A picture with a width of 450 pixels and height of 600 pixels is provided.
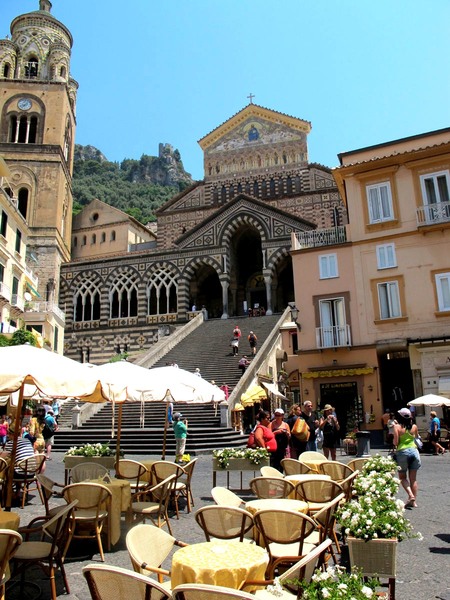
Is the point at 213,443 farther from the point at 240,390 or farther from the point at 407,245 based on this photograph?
the point at 407,245

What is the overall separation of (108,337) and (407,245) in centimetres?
2258

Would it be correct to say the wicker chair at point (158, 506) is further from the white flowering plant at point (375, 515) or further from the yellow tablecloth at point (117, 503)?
the white flowering plant at point (375, 515)

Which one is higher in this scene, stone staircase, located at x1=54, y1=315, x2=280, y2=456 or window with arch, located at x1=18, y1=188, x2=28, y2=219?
window with arch, located at x1=18, y1=188, x2=28, y2=219

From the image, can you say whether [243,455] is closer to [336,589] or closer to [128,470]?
[128,470]

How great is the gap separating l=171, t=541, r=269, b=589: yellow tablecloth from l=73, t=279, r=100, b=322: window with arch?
34101mm

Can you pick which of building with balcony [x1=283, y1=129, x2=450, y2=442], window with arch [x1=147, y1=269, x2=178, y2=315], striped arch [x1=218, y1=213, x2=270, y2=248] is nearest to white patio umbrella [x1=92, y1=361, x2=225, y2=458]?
building with balcony [x1=283, y1=129, x2=450, y2=442]

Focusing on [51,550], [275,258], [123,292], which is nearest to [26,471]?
[51,550]

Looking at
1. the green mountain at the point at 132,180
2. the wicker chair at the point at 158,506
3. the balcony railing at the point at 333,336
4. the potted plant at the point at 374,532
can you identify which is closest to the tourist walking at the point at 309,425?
the wicker chair at the point at 158,506

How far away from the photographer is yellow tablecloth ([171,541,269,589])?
329 cm

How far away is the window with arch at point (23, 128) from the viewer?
128 feet

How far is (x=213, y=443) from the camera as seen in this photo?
49.1 feet

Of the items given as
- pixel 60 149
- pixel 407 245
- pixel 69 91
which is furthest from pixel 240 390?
pixel 69 91

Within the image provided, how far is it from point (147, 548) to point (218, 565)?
21.3 inches

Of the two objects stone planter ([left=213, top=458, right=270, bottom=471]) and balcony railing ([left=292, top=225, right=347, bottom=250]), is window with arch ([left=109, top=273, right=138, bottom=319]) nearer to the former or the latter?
balcony railing ([left=292, top=225, right=347, bottom=250])
